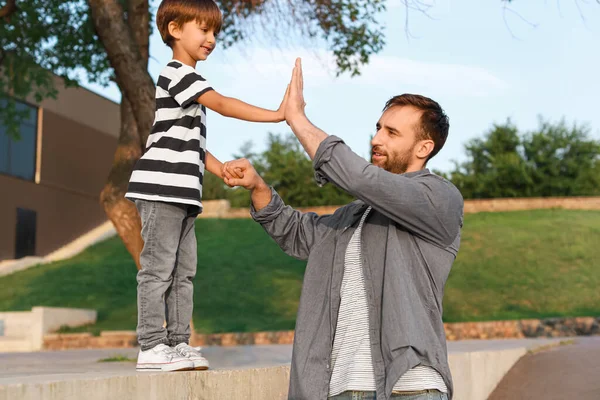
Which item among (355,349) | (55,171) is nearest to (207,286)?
(55,171)

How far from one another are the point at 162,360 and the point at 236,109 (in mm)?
1244

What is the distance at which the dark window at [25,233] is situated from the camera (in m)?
27.9

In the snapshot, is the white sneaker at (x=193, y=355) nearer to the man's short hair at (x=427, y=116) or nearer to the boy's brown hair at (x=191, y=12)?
the man's short hair at (x=427, y=116)

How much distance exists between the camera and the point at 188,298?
423 centimetres

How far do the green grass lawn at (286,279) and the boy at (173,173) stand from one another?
1120cm

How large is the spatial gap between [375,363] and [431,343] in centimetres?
21

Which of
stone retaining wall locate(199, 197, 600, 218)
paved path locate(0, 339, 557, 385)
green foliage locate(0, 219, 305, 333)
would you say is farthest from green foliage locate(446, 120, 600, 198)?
paved path locate(0, 339, 557, 385)

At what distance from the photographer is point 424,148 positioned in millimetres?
3176

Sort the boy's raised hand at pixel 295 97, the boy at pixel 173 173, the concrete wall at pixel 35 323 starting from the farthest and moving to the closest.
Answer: the concrete wall at pixel 35 323
the boy at pixel 173 173
the boy's raised hand at pixel 295 97

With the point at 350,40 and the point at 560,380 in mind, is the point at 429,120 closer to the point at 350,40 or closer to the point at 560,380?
the point at 560,380

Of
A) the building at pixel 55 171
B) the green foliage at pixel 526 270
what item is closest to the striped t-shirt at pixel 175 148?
the green foliage at pixel 526 270

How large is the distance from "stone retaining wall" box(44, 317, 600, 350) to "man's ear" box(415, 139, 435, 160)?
10881 mm

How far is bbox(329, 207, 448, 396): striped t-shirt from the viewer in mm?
2756

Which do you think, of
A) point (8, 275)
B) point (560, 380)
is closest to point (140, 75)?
point (560, 380)
